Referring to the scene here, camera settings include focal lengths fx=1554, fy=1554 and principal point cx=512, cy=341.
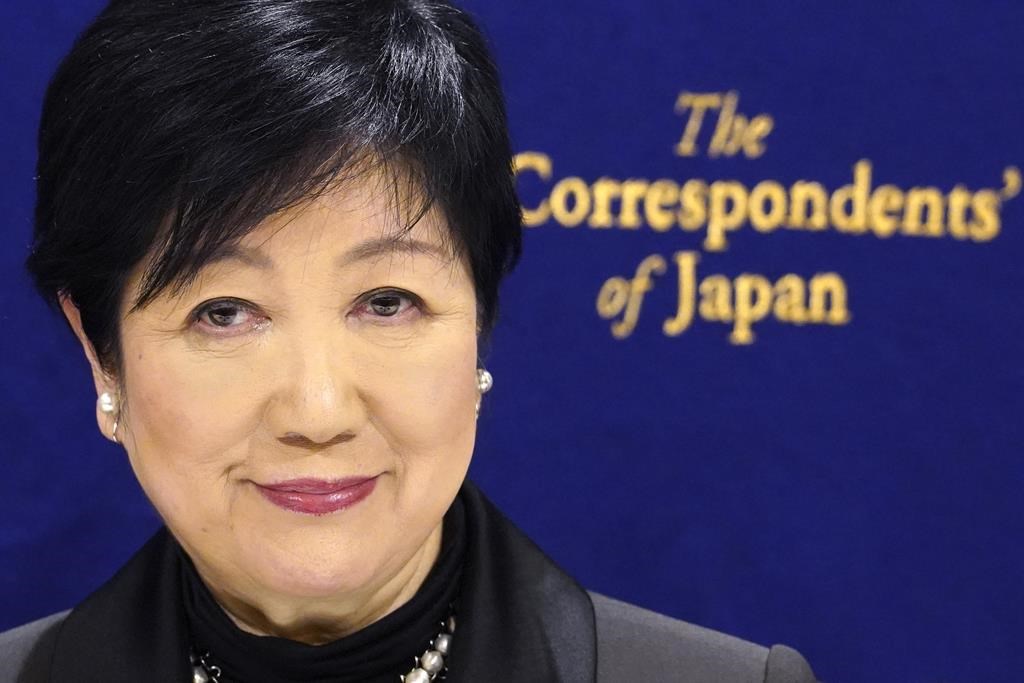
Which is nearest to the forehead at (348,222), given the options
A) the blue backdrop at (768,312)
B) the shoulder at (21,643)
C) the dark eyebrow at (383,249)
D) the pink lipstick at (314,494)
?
the dark eyebrow at (383,249)

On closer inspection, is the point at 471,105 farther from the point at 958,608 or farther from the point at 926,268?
the point at 958,608

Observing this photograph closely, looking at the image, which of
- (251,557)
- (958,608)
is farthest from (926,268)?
(251,557)

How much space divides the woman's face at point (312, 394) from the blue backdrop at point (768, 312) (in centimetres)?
53

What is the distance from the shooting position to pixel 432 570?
46.1 inches

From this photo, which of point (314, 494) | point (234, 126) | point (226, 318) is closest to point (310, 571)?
→ point (314, 494)

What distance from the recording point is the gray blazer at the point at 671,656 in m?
1.18

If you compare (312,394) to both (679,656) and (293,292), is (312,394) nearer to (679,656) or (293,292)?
Result: (293,292)

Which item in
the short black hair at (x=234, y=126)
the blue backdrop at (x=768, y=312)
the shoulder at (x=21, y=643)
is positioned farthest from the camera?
the blue backdrop at (x=768, y=312)

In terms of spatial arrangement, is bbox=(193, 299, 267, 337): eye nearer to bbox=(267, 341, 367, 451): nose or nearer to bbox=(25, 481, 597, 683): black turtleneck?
bbox=(267, 341, 367, 451): nose

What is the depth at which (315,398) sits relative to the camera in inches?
38.7

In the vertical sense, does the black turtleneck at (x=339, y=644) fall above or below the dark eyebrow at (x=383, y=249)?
below

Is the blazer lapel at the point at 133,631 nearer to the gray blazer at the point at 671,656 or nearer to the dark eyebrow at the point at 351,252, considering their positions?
the gray blazer at the point at 671,656

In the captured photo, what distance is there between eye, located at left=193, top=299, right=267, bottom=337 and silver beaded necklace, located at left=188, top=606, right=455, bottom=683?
288 millimetres

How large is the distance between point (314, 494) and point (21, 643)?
361 millimetres
